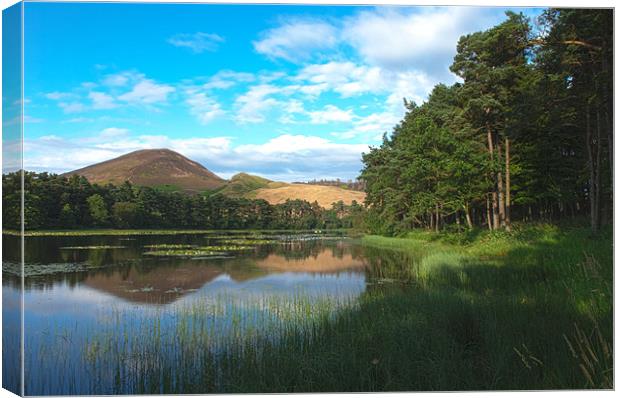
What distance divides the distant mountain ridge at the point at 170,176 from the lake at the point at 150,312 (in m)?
1.32

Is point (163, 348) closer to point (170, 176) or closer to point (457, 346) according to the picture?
point (170, 176)

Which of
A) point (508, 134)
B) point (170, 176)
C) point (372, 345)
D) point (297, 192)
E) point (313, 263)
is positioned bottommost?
point (313, 263)

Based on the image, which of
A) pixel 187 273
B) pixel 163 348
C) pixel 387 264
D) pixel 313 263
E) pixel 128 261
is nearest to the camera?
pixel 163 348

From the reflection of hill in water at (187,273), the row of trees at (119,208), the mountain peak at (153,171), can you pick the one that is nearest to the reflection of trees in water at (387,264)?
the reflection of hill in water at (187,273)

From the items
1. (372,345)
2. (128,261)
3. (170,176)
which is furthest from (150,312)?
(128,261)

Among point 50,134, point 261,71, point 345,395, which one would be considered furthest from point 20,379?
point 261,71

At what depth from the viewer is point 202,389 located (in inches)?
141

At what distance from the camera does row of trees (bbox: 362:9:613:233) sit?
4.93m

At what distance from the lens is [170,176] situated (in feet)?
17.7

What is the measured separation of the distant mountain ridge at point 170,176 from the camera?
16.5ft

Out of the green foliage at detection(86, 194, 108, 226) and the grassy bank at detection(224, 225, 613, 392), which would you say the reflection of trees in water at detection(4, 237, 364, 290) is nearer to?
A: the green foliage at detection(86, 194, 108, 226)

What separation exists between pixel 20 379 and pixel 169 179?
2705mm

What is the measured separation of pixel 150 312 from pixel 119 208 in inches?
69.3

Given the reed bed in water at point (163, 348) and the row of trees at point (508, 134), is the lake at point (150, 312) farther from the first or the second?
the row of trees at point (508, 134)
